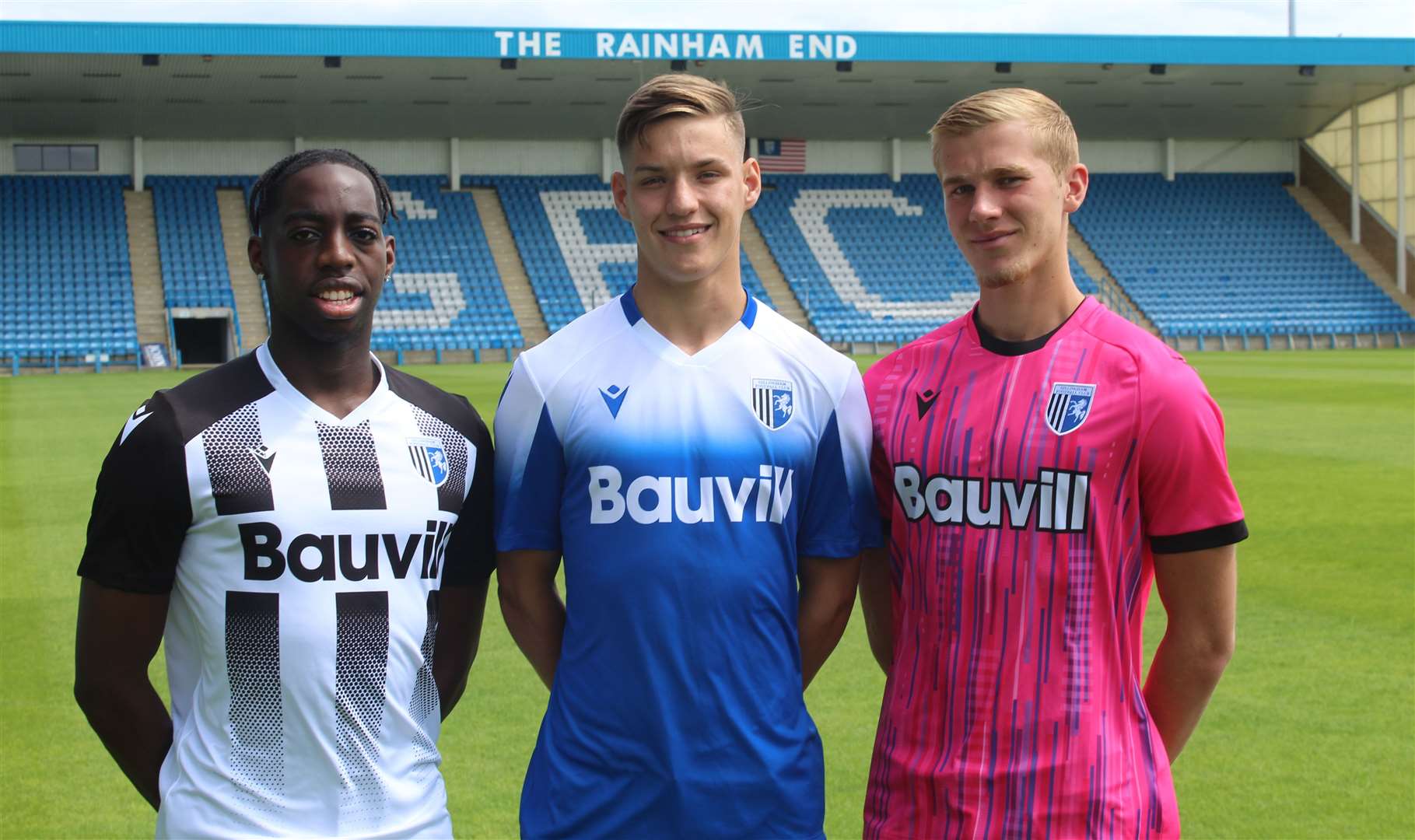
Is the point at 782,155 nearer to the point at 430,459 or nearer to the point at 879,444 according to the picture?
the point at 879,444

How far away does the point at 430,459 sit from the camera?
250 cm

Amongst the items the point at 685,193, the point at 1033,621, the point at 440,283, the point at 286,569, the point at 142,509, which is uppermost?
the point at 440,283

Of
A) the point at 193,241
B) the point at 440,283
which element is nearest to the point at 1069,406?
the point at 440,283

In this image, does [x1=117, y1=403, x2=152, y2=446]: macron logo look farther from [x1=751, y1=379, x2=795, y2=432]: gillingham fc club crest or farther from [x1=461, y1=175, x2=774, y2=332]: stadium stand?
[x1=461, y1=175, x2=774, y2=332]: stadium stand

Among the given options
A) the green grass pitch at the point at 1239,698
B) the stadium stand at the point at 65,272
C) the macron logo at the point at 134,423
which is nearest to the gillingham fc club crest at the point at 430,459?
the macron logo at the point at 134,423

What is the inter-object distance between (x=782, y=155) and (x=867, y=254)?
457cm

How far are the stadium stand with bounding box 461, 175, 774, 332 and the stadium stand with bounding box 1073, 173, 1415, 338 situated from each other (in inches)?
425

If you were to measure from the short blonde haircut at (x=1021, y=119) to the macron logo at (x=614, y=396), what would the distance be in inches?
30.1

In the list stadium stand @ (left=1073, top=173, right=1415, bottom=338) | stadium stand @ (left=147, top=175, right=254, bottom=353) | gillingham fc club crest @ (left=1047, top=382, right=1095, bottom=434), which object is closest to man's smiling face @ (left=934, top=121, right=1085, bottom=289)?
gillingham fc club crest @ (left=1047, top=382, right=1095, bottom=434)

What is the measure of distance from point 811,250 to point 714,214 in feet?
119

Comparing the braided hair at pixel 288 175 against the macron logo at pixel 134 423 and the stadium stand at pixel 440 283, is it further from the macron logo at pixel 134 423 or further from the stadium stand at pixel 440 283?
the stadium stand at pixel 440 283

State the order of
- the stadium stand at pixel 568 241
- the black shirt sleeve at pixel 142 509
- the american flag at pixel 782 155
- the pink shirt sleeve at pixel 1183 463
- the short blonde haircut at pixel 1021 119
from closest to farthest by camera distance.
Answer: the black shirt sleeve at pixel 142 509, the pink shirt sleeve at pixel 1183 463, the short blonde haircut at pixel 1021 119, the stadium stand at pixel 568 241, the american flag at pixel 782 155

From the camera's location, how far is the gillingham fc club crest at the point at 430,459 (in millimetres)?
2471

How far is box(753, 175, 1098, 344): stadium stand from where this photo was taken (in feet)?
117
